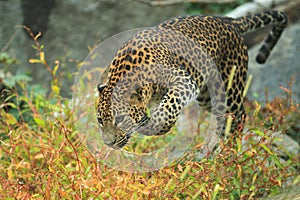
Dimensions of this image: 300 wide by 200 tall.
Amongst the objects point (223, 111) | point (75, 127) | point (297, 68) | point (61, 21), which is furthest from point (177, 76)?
point (61, 21)

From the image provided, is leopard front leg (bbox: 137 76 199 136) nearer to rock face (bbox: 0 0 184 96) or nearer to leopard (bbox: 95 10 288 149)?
leopard (bbox: 95 10 288 149)

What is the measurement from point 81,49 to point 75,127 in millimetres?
3757

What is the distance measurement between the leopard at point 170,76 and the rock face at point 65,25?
148 inches

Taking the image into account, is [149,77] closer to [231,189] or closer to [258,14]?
[231,189]

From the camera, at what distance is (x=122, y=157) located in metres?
4.79

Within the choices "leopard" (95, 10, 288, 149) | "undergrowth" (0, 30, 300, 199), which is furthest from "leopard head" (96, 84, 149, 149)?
"undergrowth" (0, 30, 300, 199)

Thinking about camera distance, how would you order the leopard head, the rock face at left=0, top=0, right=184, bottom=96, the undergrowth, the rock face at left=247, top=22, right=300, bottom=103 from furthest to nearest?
the rock face at left=0, top=0, right=184, bottom=96 → the rock face at left=247, top=22, right=300, bottom=103 → the leopard head → the undergrowth

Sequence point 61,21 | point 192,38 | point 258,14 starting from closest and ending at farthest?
point 192,38 → point 258,14 → point 61,21

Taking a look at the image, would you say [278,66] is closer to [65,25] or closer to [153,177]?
[65,25]

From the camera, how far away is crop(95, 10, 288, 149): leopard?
13.4 feet

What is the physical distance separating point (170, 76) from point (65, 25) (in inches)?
185

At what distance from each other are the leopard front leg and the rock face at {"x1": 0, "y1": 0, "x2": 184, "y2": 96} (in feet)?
13.3

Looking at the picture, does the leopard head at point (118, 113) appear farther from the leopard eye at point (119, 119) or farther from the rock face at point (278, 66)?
the rock face at point (278, 66)

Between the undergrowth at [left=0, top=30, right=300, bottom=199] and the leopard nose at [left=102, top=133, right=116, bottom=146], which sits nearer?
the undergrowth at [left=0, top=30, right=300, bottom=199]
